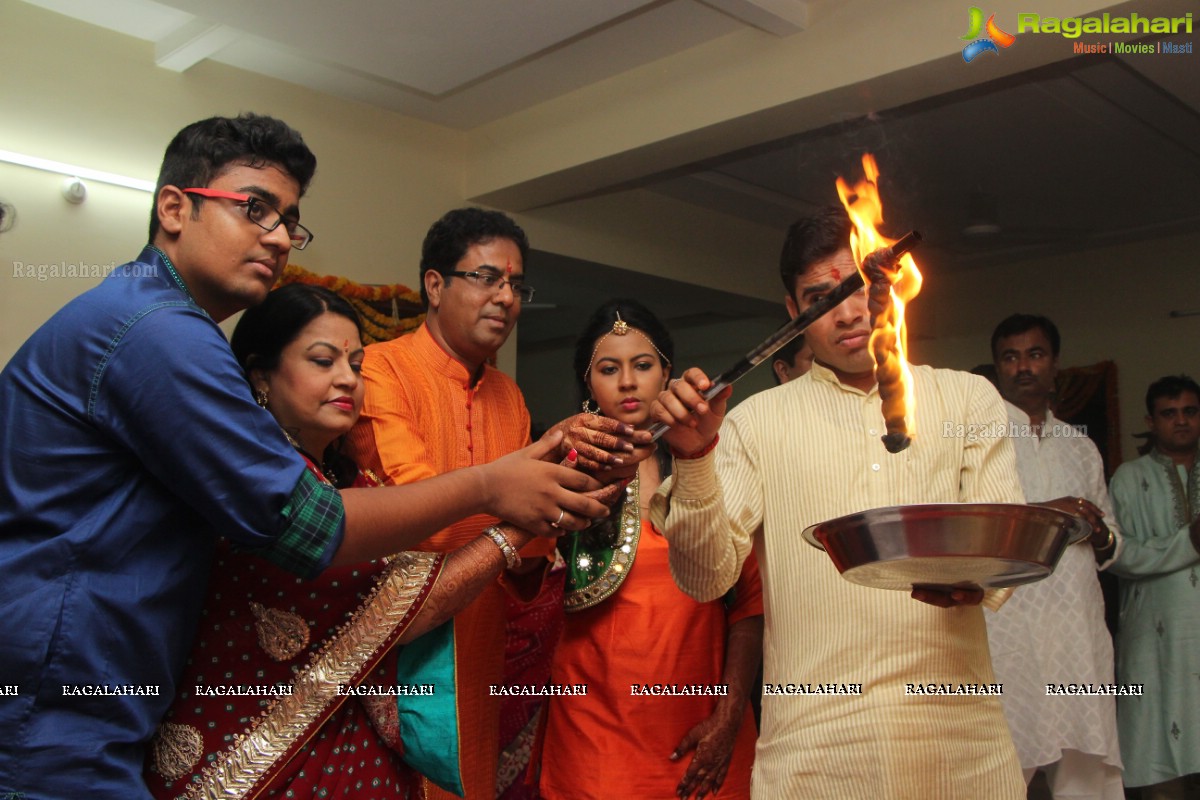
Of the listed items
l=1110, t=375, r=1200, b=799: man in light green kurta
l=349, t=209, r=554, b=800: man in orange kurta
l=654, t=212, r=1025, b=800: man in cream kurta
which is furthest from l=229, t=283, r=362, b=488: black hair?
l=1110, t=375, r=1200, b=799: man in light green kurta

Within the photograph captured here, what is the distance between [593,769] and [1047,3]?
3.17 metres

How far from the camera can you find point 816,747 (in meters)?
2.00

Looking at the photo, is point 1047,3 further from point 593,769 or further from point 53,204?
point 53,204

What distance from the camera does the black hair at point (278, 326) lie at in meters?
2.16

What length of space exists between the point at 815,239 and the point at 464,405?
1114mm

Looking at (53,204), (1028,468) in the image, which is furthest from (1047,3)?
(53,204)

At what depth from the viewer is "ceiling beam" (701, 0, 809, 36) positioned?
4312mm

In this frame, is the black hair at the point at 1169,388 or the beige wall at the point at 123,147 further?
the black hair at the point at 1169,388

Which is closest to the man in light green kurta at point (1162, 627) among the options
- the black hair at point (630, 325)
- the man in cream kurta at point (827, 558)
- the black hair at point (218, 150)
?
the black hair at point (630, 325)

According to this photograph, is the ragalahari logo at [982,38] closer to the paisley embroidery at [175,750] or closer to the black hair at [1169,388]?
the black hair at [1169,388]

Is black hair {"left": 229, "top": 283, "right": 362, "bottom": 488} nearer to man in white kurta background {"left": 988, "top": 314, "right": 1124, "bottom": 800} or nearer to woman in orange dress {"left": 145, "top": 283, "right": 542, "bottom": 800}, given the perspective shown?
woman in orange dress {"left": 145, "top": 283, "right": 542, "bottom": 800}

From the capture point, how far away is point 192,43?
480 centimetres

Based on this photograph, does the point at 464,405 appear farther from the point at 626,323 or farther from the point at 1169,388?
the point at 1169,388

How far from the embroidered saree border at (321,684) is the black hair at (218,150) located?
2.51 ft
